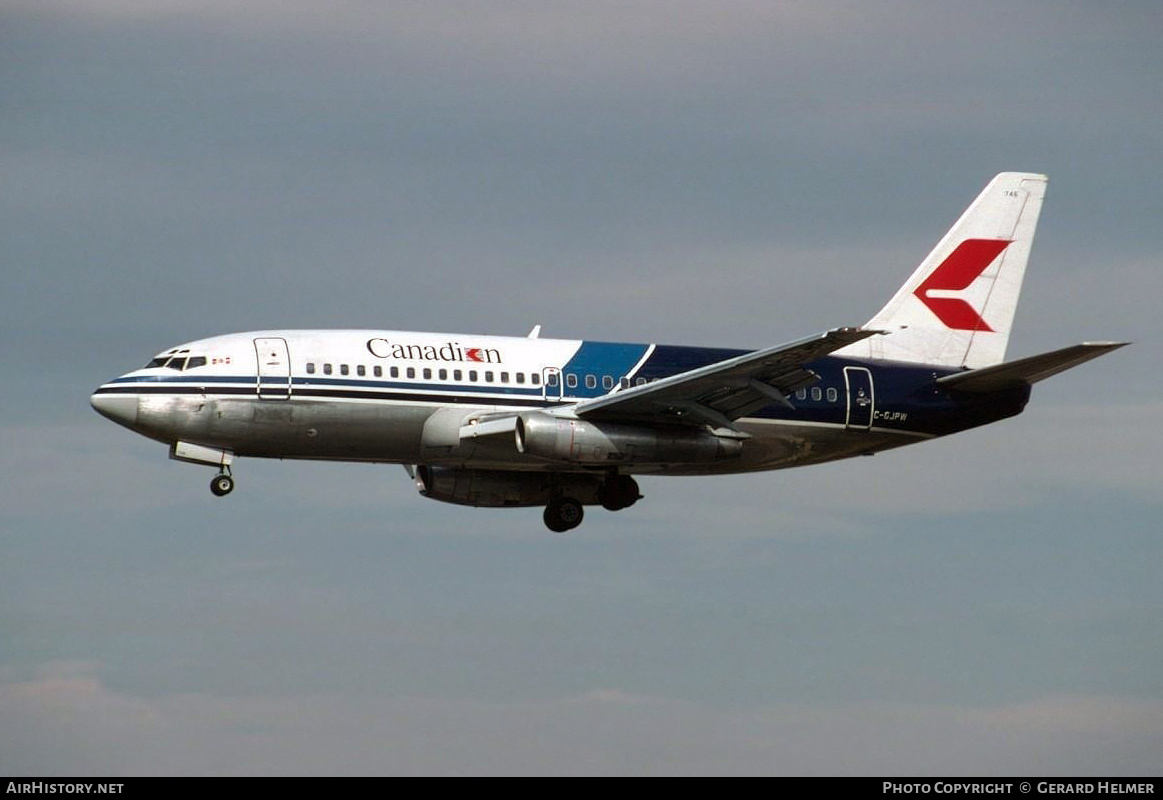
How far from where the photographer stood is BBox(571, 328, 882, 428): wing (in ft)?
181

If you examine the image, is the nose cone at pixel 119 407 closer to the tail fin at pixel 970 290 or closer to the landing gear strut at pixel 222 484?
the landing gear strut at pixel 222 484

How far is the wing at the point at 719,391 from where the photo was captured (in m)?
55.1

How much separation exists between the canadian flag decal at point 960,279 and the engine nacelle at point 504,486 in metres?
12.1

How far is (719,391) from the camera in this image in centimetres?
5769

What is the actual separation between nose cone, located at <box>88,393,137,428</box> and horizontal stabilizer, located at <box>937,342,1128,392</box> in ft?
77.0

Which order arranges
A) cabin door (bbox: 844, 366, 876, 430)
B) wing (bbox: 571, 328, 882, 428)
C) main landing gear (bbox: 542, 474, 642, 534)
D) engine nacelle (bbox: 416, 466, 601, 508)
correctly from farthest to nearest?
engine nacelle (bbox: 416, 466, 601, 508) < cabin door (bbox: 844, 366, 876, 430) < main landing gear (bbox: 542, 474, 642, 534) < wing (bbox: 571, 328, 882, 428)

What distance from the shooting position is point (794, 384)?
57.9m

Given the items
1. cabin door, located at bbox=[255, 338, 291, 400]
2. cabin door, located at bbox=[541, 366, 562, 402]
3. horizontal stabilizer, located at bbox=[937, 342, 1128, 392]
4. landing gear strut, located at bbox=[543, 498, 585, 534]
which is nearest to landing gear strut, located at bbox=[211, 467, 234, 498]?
cabin door, located at bbox=[255, 338, 291, 400]

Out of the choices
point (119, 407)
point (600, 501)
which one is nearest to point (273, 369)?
point (119, 407)

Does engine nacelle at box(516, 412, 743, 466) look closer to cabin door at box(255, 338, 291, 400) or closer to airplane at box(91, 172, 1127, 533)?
airplane at box(91, 172, 1127, 533)

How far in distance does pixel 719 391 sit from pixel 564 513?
24.3ft
